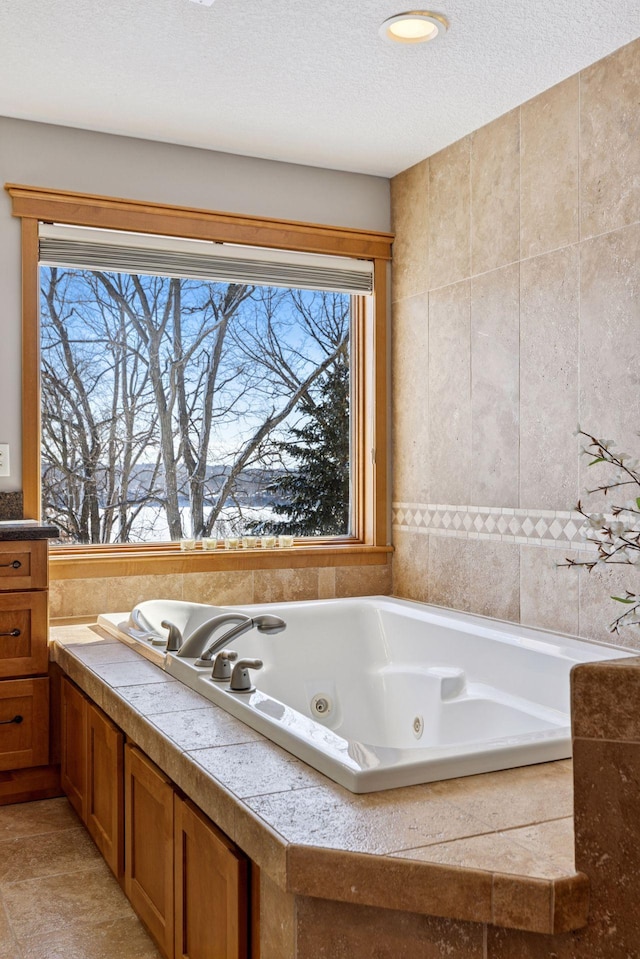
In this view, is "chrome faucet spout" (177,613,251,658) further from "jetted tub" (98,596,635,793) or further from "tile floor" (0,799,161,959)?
"tile floor" (0,799,161,959)

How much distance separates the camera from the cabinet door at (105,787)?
7.79ft

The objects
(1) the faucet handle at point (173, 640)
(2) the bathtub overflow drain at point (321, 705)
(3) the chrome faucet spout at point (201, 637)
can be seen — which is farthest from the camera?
(2) the bathtub overflow drain at point (321, 705)

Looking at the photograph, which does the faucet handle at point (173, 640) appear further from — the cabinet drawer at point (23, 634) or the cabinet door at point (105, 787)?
the cabinet drawer at point (23, 634)

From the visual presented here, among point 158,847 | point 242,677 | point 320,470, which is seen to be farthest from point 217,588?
point 158,847

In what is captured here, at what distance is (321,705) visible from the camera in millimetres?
3314

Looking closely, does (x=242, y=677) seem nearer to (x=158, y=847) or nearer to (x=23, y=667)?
(x=158, y=847)

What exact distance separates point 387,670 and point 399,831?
198 cm

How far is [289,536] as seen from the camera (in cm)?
410

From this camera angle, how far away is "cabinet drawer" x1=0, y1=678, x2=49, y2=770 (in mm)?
3031

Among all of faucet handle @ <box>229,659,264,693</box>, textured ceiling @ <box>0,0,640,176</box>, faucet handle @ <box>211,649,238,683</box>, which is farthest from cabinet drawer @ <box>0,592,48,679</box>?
textured ceiling @ <box>0,0,640,176</box>

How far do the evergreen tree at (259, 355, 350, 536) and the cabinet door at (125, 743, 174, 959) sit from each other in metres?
1.94

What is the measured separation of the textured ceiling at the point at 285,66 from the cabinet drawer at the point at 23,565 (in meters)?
1.63

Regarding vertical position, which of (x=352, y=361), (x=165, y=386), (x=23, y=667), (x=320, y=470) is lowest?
(x=23, y=667)

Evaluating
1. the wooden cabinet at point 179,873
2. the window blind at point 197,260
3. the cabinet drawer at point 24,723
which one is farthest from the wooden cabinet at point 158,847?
the window blind at point 197,260
